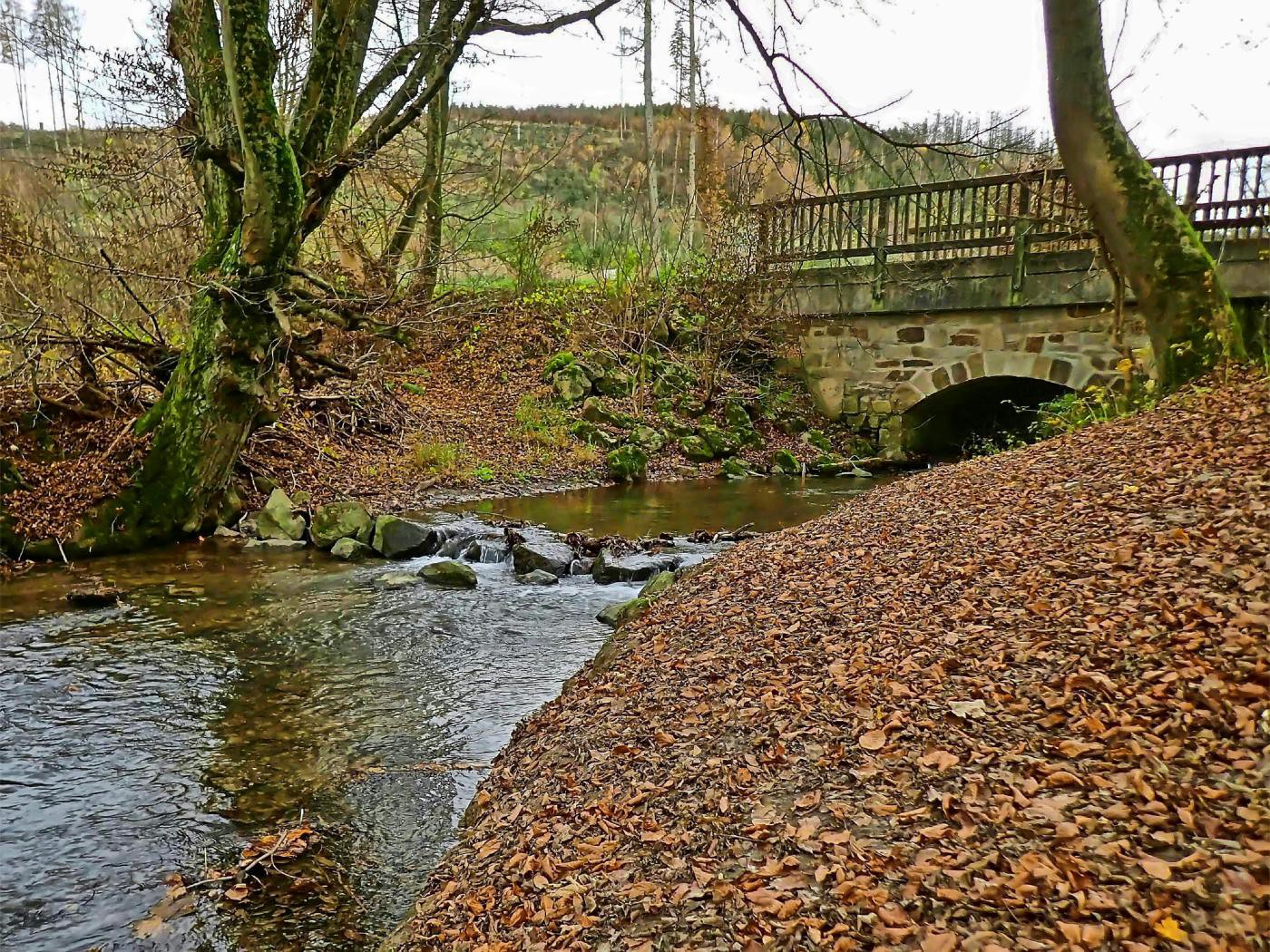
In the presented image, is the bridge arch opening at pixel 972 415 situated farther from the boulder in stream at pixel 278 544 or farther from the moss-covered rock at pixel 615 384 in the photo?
the boulder in stream at pixel 278 544

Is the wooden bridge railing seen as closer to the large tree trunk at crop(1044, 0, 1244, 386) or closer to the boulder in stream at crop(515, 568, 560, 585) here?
the large tree trunk at crop(1044, 0, 1244, 386)

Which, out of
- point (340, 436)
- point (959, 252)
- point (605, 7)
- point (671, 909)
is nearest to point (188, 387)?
point (340, 436)

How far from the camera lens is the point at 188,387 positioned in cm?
800

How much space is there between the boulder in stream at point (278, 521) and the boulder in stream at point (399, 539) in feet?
2.79

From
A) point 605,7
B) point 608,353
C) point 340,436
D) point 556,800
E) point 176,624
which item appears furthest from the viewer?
point 608,353

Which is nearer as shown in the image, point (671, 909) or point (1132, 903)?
point (1132, 903)

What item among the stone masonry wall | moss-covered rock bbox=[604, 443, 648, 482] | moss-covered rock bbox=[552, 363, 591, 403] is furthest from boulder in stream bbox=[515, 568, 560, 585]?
the stone masonry wall

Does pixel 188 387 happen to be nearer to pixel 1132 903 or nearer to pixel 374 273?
pixel 374 273

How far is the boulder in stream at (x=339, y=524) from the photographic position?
848 cm

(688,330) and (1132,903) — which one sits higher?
(688,330)

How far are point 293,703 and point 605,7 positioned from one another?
5.92 meters

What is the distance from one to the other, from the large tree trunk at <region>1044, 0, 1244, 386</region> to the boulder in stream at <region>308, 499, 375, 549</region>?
23.9ft

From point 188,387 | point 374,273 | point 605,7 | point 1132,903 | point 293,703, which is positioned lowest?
point 293,703

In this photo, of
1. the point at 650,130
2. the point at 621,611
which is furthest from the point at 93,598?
the point at 650,130
